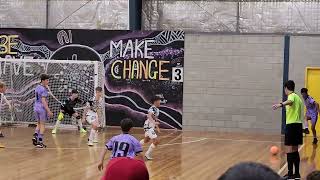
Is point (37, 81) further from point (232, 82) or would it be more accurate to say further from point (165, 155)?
point (165, 155)

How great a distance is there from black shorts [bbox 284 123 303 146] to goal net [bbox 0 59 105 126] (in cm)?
1130

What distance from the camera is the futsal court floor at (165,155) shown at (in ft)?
36.8

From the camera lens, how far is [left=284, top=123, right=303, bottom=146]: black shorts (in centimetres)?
1062

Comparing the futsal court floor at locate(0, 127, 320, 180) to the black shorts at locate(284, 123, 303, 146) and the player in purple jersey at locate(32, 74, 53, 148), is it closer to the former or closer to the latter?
the player in purple jersey at locate(32, 74, 53, 148)

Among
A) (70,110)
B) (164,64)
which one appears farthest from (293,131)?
(164,64)

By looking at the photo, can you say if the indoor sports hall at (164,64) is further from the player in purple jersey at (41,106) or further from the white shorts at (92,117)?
the player in purple jersey at (41,106)

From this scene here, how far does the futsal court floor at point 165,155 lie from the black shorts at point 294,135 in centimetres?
115

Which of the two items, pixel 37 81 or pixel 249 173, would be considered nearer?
pixel 249 173

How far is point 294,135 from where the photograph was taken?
419 inches

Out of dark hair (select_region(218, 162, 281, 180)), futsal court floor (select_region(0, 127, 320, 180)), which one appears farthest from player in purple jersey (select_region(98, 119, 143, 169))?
dark hair (select_region(218, 162, 281, 180))

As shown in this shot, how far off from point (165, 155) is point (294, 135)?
430cm

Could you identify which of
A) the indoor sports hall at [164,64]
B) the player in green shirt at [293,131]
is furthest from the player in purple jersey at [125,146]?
the indoor sports hall at [164,64]

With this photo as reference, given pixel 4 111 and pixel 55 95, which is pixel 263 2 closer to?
pixel 55 95

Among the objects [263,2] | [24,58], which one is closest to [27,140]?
[24,58]
